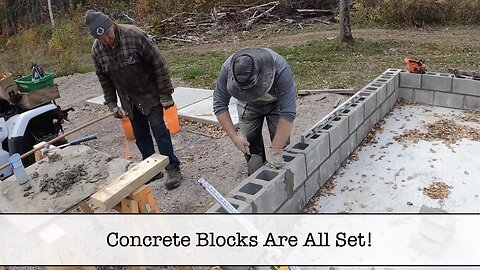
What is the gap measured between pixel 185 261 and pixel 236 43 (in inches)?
410

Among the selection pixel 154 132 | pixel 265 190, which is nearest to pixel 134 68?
pixel 154 132

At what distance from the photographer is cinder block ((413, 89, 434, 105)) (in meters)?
5.05

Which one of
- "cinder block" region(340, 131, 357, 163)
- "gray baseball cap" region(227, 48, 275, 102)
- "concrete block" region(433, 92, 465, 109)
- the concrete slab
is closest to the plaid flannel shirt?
"gray baseball cap" region(227, 48, 275, 102)

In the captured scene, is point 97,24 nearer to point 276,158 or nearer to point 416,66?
point 276,158

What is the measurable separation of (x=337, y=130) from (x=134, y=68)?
6.30 ft

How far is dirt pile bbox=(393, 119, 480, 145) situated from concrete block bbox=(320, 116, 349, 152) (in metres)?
0.84

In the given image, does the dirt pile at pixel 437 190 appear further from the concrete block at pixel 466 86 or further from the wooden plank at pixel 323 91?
the wooden plank at pixel 323 91

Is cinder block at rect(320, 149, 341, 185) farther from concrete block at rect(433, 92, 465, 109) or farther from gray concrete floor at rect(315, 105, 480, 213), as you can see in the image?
concrete block at rect(433, 92, 465, 109)

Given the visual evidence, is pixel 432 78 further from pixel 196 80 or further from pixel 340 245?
pixel 196 80

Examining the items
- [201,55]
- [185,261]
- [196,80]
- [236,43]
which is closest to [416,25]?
[236,43]

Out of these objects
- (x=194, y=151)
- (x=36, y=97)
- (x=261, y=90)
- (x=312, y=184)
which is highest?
(x=261, y=90)

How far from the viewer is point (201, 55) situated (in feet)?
35.4

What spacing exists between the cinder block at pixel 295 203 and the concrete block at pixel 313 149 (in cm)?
17

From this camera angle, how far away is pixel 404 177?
3.58 meters
